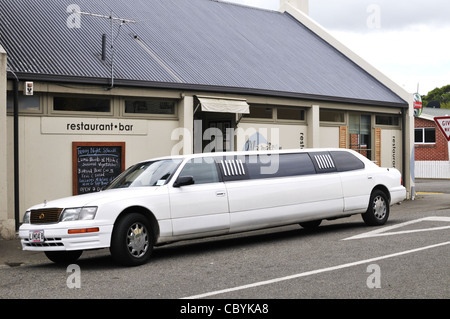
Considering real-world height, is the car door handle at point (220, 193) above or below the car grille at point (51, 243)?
above

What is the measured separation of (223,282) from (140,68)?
31.1 feet

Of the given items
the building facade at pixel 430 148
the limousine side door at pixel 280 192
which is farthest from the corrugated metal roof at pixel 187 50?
the building facade at pixel 430 148

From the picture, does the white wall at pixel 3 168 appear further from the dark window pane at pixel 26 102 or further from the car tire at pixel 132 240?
the car tire at pixel 132 240

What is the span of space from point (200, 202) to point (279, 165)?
82.3 inches

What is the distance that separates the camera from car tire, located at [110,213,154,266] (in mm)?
9156

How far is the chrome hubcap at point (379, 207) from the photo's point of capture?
13.3 metres

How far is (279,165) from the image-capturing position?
11.7m

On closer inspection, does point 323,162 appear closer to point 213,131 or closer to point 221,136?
point 221,136

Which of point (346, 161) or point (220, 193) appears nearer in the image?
point (220, 193)

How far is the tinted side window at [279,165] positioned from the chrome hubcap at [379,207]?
1934mm

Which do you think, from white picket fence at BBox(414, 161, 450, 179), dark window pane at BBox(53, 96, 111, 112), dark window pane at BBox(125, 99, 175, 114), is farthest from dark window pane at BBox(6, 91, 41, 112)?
white picket fence at BBox(414, 161, 450, 179)

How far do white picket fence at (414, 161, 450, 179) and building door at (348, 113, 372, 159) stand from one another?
19612 millimetres

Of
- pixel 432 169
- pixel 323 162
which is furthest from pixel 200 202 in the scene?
pixel 432 169
